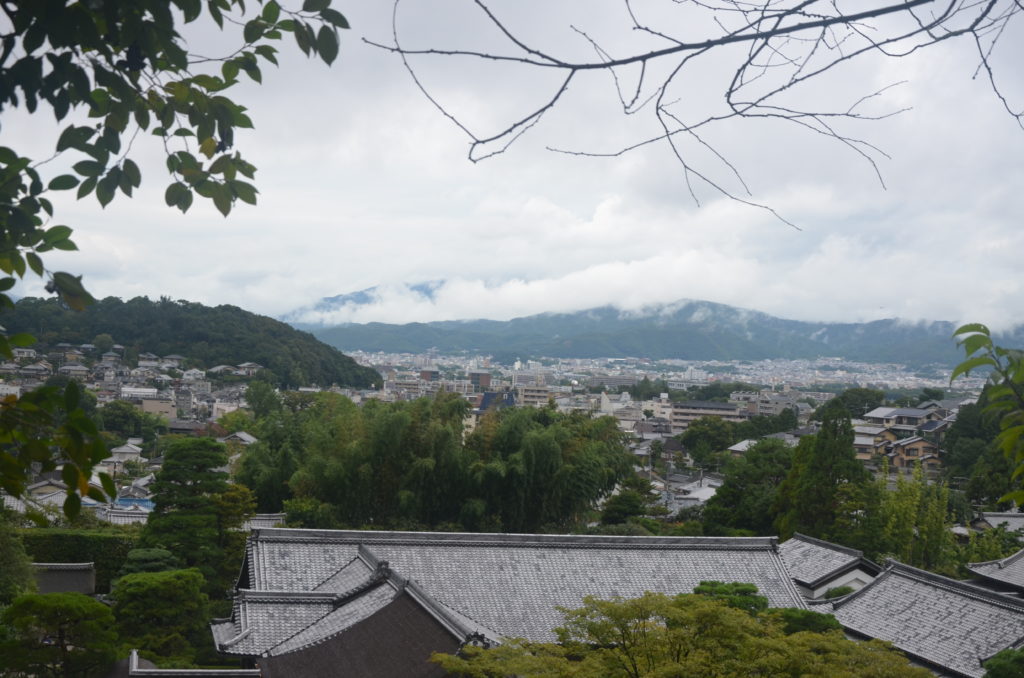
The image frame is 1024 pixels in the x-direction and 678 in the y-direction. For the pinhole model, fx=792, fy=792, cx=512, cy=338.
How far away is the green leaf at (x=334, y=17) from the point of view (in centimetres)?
179

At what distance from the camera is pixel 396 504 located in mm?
15133

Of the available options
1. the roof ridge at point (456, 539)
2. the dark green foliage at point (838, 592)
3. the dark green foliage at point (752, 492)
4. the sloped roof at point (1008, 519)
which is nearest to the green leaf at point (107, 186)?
the roof ridge at point (456, 539)

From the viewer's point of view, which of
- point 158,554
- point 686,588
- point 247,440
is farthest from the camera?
point 247,440

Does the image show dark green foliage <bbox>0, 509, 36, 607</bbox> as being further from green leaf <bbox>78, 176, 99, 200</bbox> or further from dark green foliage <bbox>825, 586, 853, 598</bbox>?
dark green foliage <bbox>825, 586, 853, 598</bbox>

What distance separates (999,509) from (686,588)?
15.1m

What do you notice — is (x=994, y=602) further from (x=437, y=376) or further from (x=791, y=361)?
(x=791, y=361)

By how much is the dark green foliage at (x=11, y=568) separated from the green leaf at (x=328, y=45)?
1037 cm

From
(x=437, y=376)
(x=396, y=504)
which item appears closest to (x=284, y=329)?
(x=437, y=376)

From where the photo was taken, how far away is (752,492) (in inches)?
774

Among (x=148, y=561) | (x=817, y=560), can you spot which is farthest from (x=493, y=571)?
(x=817, y=560)

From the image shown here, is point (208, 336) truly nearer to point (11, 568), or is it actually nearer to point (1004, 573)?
point (11, 568)

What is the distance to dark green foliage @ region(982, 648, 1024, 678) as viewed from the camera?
24.0ft

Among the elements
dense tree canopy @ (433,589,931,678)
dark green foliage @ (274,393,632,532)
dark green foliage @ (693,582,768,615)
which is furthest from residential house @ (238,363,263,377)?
dense tree canopy @ (433,589,931,678)

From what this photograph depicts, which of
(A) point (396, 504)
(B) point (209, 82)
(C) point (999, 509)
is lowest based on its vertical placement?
(C) point (999, 509)
